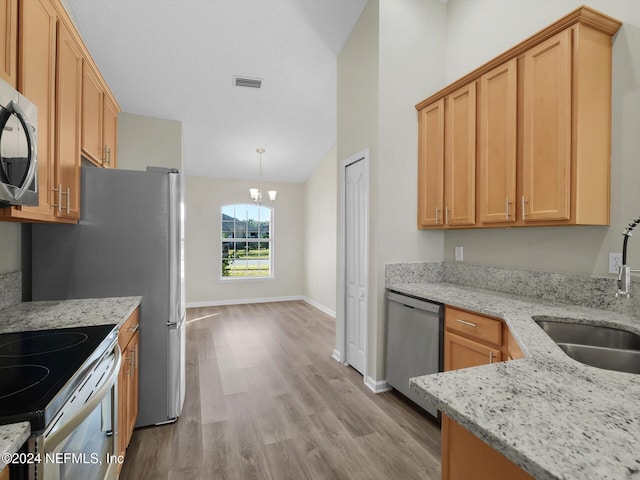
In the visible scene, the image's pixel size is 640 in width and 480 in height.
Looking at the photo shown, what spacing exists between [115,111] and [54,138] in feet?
6.12

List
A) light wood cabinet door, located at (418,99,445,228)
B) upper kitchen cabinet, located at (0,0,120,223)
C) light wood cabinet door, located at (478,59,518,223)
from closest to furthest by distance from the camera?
upper kitchen cabinet, located at (0,0,120,223) < light wood cabinet door, located at (478,59,518,223) < light wood cabinet door, located at (418,99,445,228)

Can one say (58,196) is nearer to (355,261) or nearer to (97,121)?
(97,121)

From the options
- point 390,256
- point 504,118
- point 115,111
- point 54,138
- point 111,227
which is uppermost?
point 115,111

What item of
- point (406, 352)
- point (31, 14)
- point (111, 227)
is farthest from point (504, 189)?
point (31, 14)

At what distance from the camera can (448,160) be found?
2.66 m

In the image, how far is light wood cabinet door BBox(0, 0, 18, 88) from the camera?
132 centimetres

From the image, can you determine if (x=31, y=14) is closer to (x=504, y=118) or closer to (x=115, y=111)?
(x=115, y=111)

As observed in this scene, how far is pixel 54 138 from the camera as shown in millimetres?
1760

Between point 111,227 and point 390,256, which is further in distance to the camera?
point 390,256

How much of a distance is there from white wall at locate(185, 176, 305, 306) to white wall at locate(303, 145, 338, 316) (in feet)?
0.84

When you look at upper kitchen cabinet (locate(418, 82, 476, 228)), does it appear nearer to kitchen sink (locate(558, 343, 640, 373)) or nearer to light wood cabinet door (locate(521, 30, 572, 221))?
light wood cabinet door (locate(521, 30, 572, 221))

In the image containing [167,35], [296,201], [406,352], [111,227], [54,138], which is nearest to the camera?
[54,138]

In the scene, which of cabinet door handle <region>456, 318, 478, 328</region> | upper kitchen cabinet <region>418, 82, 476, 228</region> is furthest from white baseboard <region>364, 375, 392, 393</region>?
upper kitchen cabinet <region>418, 82, 476, 228</region>

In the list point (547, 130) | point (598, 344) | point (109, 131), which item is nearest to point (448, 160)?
point (547, 130)
